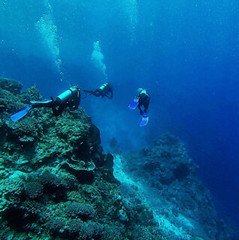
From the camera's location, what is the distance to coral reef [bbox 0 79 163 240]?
16.9 ft

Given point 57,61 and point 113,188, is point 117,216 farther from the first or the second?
point 57,61

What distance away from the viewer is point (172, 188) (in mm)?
17031

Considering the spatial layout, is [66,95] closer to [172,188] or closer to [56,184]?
[56,184]

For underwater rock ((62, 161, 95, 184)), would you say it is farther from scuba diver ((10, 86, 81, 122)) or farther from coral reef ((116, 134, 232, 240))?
coral reef ((116, 134, 232, 240))

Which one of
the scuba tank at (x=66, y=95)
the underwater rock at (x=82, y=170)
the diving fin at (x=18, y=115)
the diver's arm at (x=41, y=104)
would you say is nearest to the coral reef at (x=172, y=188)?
the underwater rock at (x=82, y=170)

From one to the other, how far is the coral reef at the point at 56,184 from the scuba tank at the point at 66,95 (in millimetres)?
767

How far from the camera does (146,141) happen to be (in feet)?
96.2

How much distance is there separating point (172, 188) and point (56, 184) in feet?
40.1

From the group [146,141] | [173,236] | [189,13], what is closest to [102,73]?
[146,141]

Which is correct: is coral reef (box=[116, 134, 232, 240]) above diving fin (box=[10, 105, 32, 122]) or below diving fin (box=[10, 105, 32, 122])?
above

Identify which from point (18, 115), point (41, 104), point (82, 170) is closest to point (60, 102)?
point (41, 104)

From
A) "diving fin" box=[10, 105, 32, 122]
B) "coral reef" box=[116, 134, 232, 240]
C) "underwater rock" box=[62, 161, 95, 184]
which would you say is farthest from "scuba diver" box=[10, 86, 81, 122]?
"coral reef" box=[116, 134, 232, 240]

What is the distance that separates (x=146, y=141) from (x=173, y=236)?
1762cm

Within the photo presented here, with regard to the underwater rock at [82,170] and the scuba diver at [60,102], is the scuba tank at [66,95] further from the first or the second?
the underwater rock at [82,170]
